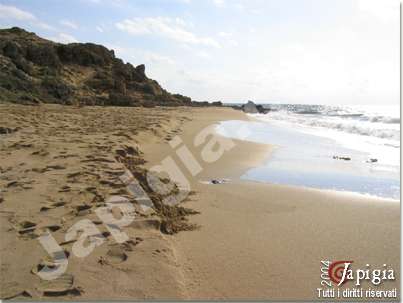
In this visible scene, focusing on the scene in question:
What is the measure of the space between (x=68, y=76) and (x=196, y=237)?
2441 centimetres

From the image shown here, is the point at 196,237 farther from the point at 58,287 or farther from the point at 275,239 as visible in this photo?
the point at 58,287

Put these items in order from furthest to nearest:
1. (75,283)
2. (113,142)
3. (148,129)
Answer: (148,129)
(113,142)
(75,283)

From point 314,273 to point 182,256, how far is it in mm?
963

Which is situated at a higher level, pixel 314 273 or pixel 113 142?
pixel 113 142

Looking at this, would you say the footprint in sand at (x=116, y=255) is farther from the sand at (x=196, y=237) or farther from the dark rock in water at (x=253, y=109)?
the dark rock in water at (x=253, y=109)

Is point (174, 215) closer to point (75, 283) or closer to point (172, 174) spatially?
point (75, 283)

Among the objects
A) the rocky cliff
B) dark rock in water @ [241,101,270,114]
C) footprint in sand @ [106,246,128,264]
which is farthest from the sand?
dark rock in water @ [241,101,270,114]

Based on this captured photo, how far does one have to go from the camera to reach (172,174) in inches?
206

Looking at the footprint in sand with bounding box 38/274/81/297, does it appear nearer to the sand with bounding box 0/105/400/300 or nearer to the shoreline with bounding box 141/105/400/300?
the sand with bounding box 0/105/400/300

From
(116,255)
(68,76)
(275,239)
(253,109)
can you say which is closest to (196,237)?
(275,239)

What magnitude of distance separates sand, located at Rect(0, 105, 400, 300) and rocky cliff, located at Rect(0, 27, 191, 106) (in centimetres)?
1082

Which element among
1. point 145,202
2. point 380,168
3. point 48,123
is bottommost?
point 380,168

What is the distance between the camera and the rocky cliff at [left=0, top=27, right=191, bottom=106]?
15375mm

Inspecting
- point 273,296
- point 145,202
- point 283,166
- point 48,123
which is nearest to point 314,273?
point 273,296
